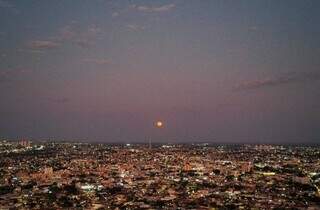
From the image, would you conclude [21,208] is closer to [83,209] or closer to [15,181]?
[83,209]

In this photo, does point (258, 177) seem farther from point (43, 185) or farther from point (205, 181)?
point (43, 185)

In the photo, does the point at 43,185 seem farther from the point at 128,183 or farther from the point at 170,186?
the point at 170,186

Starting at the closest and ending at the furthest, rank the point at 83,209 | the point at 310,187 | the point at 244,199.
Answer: the point at 83,209, the point at 244,199, the point at 310,187

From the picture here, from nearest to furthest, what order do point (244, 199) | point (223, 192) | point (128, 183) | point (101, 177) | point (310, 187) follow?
point (244, 199)
point (223, 192)
point (310, 187)
point (128, 183)
point (101, 177)

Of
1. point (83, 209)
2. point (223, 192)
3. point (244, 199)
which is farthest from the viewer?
point (223, 192)

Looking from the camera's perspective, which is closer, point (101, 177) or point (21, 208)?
point (21, 208)

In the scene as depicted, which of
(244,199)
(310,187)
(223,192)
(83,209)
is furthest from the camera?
(310,187)

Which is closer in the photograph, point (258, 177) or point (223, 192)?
point (223, 192)

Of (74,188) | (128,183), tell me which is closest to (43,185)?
(74,188)

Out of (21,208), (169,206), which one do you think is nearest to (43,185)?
(21,208)
